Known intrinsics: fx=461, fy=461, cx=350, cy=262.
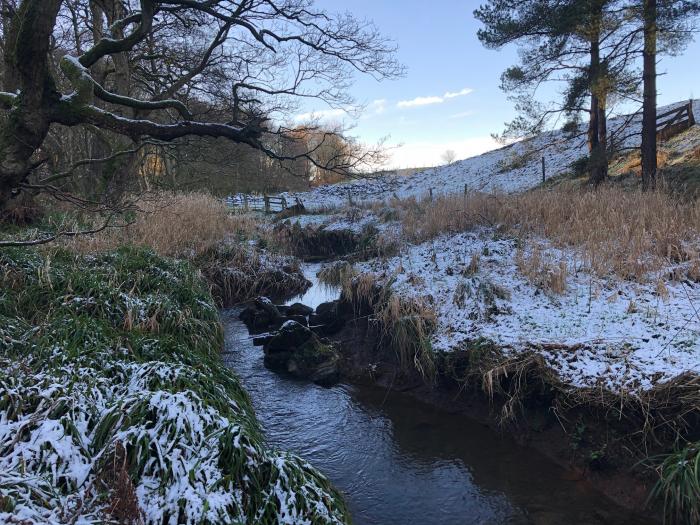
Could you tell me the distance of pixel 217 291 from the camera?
396 inches

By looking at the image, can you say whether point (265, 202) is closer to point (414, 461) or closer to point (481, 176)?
point (481, 176)

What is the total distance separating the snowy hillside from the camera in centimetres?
2175

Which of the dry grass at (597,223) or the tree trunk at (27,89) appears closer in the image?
the tree trunk at (27,89)

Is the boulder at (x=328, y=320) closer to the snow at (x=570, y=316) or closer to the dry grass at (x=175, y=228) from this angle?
the snow at (x=570, y=316)

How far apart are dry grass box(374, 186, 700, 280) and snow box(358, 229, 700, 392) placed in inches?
14.5

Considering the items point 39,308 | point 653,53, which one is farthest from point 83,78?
point 653,53

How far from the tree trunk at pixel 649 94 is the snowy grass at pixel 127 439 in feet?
31.7

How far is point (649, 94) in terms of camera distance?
11.0 metres

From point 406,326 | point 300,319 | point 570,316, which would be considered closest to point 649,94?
point 570,316

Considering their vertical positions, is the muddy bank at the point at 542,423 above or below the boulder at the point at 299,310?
below

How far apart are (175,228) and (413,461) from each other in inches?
308

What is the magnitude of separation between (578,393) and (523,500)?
116cm

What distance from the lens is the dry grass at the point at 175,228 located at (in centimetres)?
808

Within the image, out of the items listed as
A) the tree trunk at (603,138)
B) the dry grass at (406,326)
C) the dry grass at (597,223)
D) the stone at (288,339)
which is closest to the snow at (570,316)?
the dry grass at (406,326)
